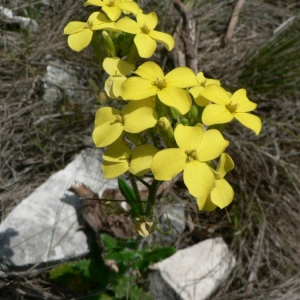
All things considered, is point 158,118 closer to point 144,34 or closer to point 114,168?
point 114,168

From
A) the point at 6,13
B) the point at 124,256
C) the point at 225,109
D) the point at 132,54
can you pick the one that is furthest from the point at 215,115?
the point at 6,13

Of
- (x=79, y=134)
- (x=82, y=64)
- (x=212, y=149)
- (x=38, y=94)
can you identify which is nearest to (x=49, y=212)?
(x=79, y=134)

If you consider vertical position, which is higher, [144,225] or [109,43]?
[109,43]

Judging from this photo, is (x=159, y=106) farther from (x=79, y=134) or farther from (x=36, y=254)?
(x=79, y=134)

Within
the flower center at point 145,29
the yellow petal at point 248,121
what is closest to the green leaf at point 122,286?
the yellow petal at point 248,121

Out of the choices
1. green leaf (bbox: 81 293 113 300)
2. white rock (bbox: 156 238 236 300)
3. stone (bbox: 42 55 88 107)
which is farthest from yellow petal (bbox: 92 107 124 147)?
stone (bbox: 42 55 88 107)

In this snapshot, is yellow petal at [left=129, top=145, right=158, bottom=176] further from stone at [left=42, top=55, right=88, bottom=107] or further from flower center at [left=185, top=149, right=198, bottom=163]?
stone at [left=42, top=55, right=88, bottom=107]

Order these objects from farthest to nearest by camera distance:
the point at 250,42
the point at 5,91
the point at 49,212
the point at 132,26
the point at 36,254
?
the point at 250,42 < the point at 5,91 < the point at 49,212 < the point at 36,254 < the point at 132,26
